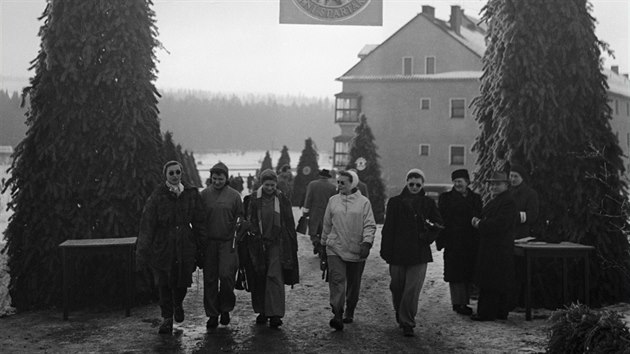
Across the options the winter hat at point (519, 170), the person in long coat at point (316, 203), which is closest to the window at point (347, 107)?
the person in long coat at point (316, 203)

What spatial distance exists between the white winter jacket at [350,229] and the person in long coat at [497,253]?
147 cm

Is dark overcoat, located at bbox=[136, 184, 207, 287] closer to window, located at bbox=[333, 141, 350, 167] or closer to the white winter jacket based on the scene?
the white winter jacket

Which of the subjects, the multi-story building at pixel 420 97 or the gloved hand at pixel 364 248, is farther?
the multi-story building at pixel 420 97

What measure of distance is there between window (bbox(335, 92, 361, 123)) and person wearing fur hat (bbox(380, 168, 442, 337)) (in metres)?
36.6

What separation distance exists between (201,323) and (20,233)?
9.76 ft

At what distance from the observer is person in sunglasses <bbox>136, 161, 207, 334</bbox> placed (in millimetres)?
8023

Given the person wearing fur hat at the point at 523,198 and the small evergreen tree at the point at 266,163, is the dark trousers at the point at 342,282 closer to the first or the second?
the person wearing fur hat at the point at 523,198

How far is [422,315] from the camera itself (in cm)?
939

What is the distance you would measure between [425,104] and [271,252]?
36.4 m

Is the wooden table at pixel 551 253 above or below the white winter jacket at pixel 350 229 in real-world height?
below

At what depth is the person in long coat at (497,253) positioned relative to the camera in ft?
28.7

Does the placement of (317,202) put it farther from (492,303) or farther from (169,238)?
(169,238)

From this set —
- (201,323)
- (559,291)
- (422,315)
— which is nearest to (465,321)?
(422,315)

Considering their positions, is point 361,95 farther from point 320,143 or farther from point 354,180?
point 354,180
